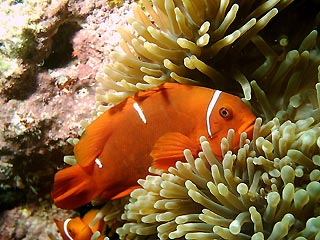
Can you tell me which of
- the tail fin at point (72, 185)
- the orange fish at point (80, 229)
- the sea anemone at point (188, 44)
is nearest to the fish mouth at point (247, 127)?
the sea anemone at point (188, 44)

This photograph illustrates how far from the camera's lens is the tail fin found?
5.64ft

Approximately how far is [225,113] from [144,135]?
35 cm

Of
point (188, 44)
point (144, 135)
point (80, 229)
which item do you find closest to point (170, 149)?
point (144, 135)

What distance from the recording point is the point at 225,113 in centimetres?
151

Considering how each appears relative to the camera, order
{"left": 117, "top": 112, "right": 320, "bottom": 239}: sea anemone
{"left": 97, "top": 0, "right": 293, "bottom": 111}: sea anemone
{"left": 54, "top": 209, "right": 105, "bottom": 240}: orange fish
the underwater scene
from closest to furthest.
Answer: {"left": 117, "top": 112, "right": 320, "bottom": 239}: sea anemone, the underwater scene, {"left": 97, "top": 0, "right": 293, "bottom": 111}: sea anemone, {"left": 54, "top": 209, "right": 105, "bottom": 240}: orange fish

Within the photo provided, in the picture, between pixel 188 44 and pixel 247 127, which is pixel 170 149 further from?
pixel 188 44

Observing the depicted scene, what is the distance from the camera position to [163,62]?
1.80 meters

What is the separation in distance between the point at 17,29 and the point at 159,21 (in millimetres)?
684

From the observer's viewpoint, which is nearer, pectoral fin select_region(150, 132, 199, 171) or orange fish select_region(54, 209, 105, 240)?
pectoral fin select_region(150, 132, 199, 171)

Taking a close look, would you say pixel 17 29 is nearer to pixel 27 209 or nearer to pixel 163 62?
pixel 163 62

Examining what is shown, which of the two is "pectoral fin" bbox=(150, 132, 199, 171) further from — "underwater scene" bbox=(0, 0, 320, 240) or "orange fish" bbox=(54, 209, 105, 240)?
"orange fish" bbox=(54, 209, 105, 240)

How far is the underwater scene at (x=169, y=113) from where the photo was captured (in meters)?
1.47

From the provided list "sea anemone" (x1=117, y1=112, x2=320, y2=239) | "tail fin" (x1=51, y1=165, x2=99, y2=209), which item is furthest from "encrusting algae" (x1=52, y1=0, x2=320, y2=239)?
"tail fin" (x1=51, y1=165, x2=99, y2=209)

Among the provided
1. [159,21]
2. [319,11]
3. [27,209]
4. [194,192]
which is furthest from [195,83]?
[27,209]
